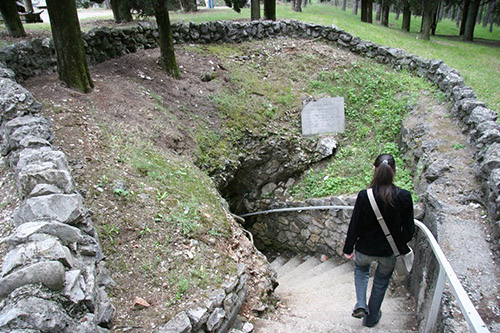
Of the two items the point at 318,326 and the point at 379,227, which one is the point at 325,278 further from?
the point at 379,227

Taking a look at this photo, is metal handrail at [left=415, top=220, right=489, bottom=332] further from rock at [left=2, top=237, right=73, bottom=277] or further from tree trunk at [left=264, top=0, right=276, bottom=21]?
tree trunk at [left=264, top=0, right=276, bottom=21]

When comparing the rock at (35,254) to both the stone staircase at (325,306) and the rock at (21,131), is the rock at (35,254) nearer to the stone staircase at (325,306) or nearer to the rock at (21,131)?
the stone staircase at (325,306)

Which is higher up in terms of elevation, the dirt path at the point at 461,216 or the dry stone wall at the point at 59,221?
the dry stone wall at the point at 59,221

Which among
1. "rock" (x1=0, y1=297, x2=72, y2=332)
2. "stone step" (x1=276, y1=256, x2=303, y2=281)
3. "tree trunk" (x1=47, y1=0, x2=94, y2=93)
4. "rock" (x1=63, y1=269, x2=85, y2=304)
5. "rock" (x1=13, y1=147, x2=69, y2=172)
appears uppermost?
"tree trunk" (x1=47, y1=0, x2=94, y2=93)

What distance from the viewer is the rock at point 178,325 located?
2969mm

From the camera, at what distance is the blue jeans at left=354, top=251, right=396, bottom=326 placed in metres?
3.54

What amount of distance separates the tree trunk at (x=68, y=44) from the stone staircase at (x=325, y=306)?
5.13 metres

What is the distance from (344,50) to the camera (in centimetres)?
1105

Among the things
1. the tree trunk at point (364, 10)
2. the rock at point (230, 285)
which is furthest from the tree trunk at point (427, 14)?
the rock at point (230, 285)

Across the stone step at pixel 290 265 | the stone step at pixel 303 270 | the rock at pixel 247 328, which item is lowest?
the stone step at pixel 290 265

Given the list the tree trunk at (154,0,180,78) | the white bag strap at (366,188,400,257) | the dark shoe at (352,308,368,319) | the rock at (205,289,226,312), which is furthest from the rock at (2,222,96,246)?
the tree trunk at (154,0,180,78)

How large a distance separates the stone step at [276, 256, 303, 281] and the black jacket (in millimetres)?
4130

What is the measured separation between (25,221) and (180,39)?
27.0 ft

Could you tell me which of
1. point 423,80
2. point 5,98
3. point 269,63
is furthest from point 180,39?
point 423,80
